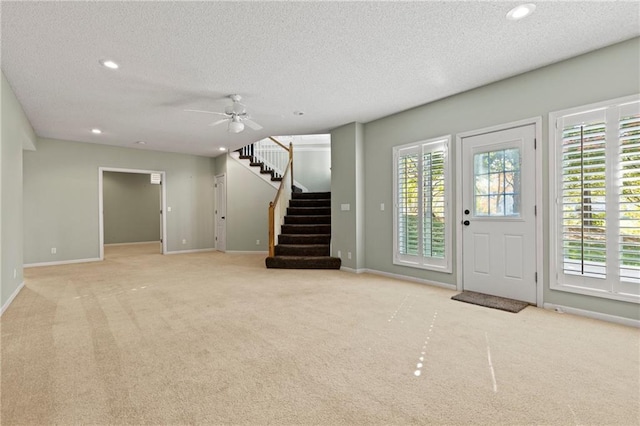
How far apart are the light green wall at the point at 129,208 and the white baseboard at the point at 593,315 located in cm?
1175

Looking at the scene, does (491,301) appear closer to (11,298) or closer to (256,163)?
(11,298)

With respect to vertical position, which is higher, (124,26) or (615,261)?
(124,26)

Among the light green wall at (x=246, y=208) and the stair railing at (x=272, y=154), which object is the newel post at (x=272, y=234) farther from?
the stair railing at (x=272, y=154)

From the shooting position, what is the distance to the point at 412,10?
2.52m

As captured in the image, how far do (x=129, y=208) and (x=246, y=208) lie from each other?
5215 millimetres

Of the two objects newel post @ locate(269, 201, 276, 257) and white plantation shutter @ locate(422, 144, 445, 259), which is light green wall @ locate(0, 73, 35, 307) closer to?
newel post @ locate(269, 201, 276, 257)

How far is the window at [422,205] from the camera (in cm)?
457

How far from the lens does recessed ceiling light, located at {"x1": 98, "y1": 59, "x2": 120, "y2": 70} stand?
329 cm

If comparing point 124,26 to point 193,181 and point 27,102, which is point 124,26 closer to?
point 27,102

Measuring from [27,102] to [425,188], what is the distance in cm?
584

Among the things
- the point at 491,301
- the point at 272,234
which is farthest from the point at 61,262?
the point at 491,301

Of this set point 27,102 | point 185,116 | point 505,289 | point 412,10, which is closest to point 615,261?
point 505,289

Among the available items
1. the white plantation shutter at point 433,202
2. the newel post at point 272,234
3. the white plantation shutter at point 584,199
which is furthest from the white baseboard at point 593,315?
the newel post at point 272,234

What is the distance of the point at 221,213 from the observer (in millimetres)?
9109
